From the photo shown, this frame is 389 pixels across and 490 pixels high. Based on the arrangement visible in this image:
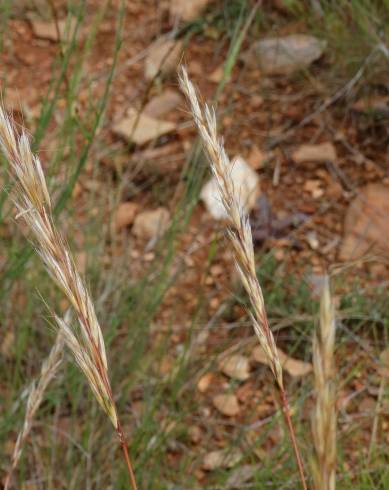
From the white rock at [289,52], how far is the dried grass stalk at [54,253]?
6.39 feet

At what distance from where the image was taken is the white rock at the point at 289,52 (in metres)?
2.70

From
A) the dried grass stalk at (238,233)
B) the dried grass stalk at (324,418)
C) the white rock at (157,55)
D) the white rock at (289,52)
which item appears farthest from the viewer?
the white rock at (157,55)

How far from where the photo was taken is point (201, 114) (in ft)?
2.74

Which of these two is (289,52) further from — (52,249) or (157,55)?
(52,249)

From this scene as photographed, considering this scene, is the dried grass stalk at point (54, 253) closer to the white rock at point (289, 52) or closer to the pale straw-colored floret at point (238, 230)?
the pale straw-colored floret at point (238, 230)

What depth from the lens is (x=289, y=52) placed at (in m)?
2.72

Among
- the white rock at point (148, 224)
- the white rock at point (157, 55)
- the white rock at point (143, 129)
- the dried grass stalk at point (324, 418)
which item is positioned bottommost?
the white rock at point (148, 224)

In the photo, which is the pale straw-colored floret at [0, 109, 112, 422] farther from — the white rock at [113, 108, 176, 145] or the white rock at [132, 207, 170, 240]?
the white rock at [113, 108, 176, 145]

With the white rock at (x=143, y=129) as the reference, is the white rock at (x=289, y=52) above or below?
above

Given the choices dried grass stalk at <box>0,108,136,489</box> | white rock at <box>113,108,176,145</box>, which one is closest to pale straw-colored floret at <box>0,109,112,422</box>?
dried grass stalk at <box>0,108,136,489</box>

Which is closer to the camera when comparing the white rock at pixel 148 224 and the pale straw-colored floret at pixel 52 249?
the pale straw-colored floret at pixel 52 249

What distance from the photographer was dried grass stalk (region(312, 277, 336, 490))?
67 centimetres

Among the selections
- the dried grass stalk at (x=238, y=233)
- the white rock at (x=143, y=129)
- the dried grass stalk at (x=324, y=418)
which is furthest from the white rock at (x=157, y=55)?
the dried grass stalk at (x=324, y=418)

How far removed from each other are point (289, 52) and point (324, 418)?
7.16ft
